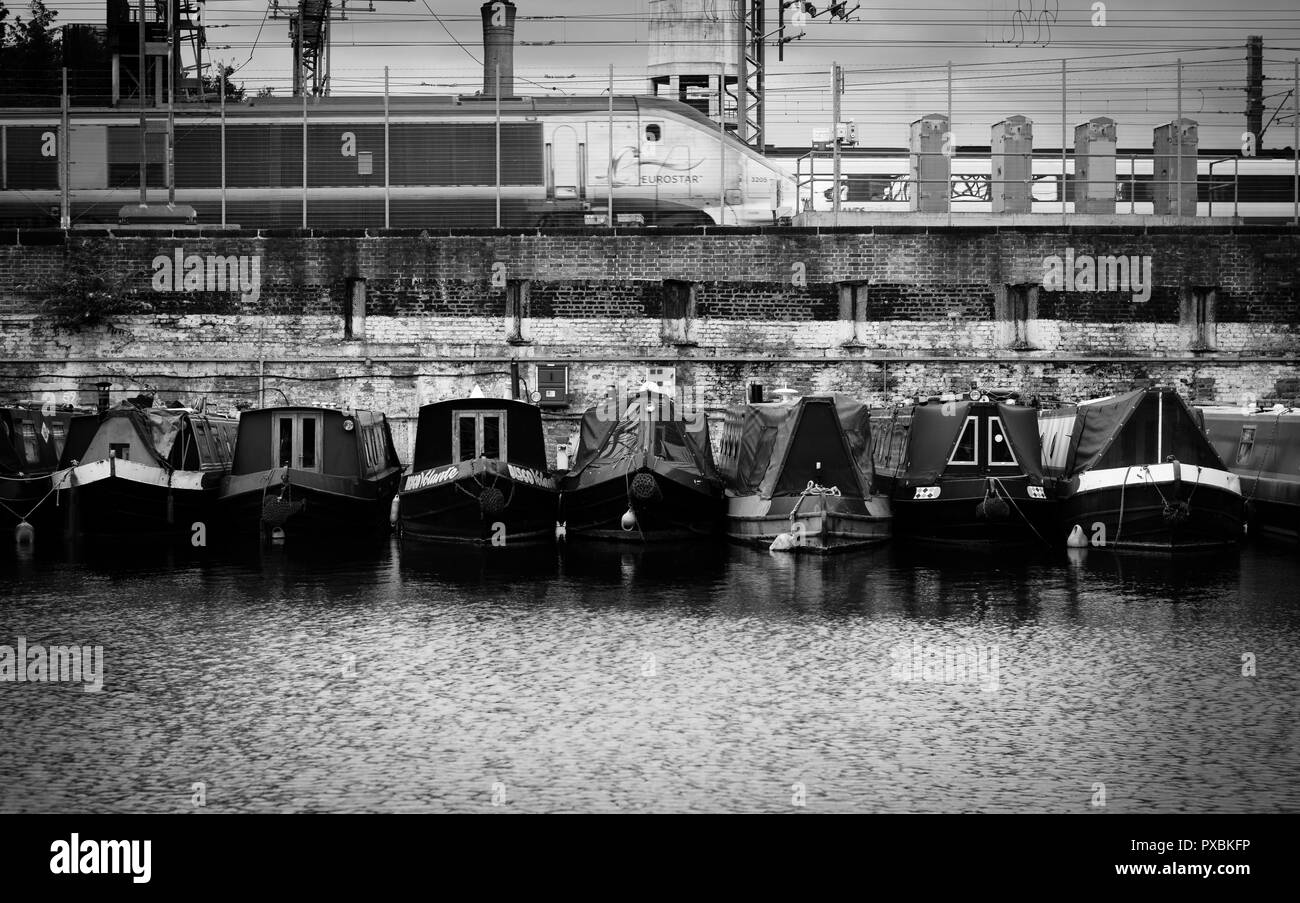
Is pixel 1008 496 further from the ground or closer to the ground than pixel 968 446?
closer to the ground

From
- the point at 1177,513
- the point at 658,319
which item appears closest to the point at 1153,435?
the point at 1177,513

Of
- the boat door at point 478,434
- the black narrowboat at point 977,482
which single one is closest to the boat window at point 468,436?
the boat door at point 478,434

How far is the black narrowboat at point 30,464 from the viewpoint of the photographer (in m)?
21.4

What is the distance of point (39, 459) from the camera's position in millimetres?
23328

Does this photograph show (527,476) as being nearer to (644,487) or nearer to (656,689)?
(644,487)

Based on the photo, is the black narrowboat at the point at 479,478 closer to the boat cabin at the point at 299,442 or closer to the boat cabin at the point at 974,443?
the boat cabin at the point at 299,442

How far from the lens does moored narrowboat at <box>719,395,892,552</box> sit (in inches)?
794

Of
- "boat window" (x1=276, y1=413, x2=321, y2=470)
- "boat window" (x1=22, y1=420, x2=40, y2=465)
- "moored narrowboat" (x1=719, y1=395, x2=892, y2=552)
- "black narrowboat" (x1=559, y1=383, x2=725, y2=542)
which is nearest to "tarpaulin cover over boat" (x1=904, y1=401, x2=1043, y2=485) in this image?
"moored narrowboat" (x1=719, y1=395, x2=892, y2=552)

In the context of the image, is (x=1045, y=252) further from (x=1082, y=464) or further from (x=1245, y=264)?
(x=1082, y=464)

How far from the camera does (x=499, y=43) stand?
36.5 meters

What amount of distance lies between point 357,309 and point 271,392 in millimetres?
2234

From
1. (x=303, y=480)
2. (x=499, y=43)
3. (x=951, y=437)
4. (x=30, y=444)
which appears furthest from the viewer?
(x=499, y=43)

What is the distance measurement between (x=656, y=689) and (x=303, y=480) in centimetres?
1121

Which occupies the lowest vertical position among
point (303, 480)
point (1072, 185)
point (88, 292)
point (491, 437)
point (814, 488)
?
point (814, 488)
